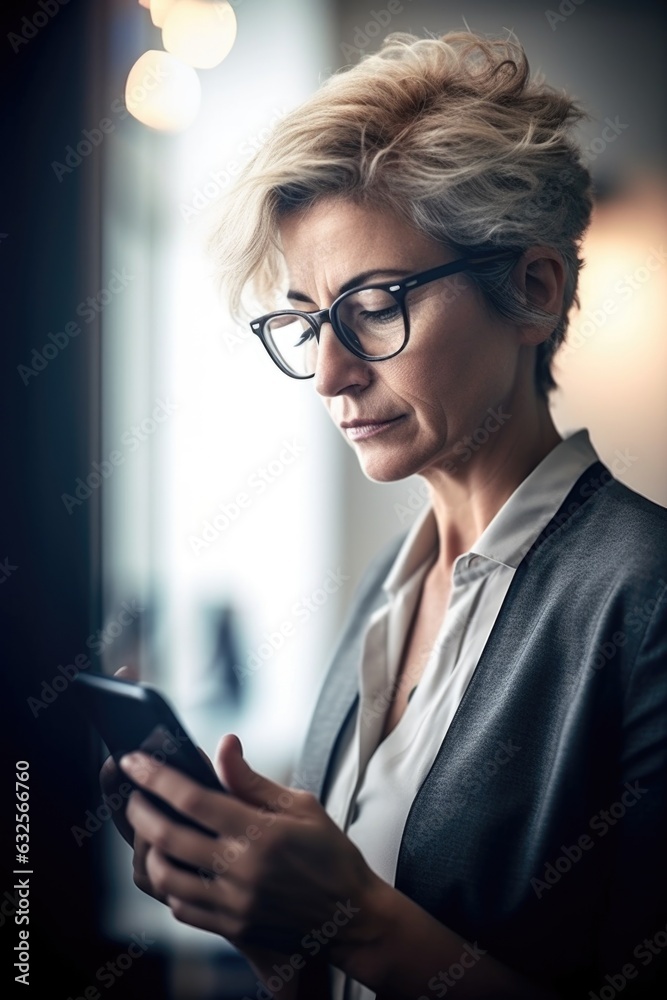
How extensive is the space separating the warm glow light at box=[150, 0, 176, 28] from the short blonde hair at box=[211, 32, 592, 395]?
0.75ft

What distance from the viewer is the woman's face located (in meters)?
0.64

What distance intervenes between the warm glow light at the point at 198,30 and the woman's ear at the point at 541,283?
44cm

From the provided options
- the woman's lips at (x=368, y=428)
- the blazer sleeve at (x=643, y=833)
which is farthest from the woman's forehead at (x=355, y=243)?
the blazer sleeve at (x=643, y=833)

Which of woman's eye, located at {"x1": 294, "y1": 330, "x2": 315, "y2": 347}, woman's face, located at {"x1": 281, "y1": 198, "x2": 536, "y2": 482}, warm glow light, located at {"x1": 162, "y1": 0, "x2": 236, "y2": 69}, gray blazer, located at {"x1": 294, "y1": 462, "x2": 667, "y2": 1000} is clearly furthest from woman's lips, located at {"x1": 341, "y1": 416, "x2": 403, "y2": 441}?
warm glow light, located at {"x1": 162, "y1": 0, "x2": 236, "y2": 69}

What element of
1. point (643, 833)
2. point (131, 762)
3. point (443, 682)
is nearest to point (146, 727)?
point (131, 762)

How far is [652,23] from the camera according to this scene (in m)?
0.80

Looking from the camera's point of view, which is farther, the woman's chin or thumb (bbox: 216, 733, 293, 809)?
the woman's chin

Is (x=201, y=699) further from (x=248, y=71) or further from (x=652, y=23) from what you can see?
(x=652, y=23)

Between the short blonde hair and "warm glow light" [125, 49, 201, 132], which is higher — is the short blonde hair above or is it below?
below

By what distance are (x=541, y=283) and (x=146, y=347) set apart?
55 centimetres

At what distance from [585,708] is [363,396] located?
0.33 m

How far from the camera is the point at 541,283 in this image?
68 cm

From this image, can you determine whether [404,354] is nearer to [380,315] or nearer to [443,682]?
[380,315]

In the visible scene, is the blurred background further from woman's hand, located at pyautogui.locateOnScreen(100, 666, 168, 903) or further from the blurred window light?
woman's hand, located at pyautogui.locateOnScreen(100, 666, 168, 903)
